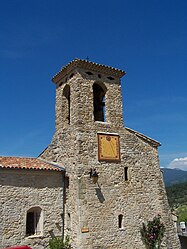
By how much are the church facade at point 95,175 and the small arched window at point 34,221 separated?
52 mm

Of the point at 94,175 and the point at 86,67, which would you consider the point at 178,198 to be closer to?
the point at 94,175

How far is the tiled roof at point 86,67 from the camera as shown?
505 inches

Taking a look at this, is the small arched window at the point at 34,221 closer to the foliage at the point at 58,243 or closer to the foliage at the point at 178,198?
the foliage at the point at 58,243

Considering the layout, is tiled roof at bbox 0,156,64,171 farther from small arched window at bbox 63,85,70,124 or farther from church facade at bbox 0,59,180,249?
small arched window at bbox 63,85,70,124

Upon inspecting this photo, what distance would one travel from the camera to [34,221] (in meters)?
10.7

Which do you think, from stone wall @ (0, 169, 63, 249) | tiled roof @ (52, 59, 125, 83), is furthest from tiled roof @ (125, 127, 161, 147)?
stone wall @ (0, 169, 63, 249)

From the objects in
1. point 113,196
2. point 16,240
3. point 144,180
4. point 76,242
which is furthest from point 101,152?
point 16,240

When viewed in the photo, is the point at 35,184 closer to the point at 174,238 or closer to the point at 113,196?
the point at 113,196

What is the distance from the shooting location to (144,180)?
13.0m

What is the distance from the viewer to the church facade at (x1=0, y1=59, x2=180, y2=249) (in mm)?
10734

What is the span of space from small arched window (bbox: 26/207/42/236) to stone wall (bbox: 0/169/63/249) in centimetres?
22

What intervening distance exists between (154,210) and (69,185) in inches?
182

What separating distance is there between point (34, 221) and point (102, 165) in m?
3.85

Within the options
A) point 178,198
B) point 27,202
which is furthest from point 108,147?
point 178,198
